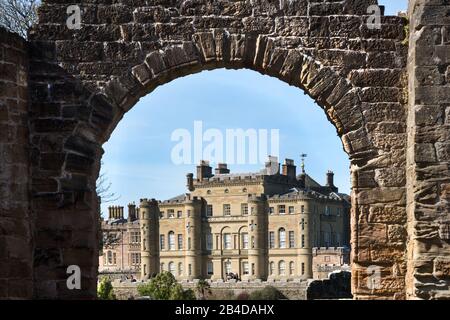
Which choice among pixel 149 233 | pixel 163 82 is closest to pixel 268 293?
pixel 149 233

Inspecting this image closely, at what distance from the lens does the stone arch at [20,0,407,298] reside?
10.2 m

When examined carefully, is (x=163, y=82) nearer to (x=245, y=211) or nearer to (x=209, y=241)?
(x=245, y=211)

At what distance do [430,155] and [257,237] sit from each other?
325ft

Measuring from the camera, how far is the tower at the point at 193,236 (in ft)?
366

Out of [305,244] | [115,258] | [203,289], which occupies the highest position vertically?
[305,244]

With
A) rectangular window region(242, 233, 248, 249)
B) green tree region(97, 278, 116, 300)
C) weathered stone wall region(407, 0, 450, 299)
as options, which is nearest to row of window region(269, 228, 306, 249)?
rectangular window region(242, 233, 248, 249)

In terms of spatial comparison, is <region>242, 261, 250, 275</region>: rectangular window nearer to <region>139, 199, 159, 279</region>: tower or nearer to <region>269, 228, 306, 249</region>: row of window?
<region>269, 228, 306, 249</region>: row of window

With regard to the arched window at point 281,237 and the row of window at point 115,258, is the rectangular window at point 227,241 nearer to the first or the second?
the arched window at point 281,237

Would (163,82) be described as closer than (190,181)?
Yes

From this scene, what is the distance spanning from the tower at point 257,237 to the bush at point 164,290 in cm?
2045

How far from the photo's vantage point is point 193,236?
11250 cm

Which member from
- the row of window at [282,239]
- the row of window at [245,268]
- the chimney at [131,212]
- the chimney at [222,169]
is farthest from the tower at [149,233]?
the row of window at [282,239]
